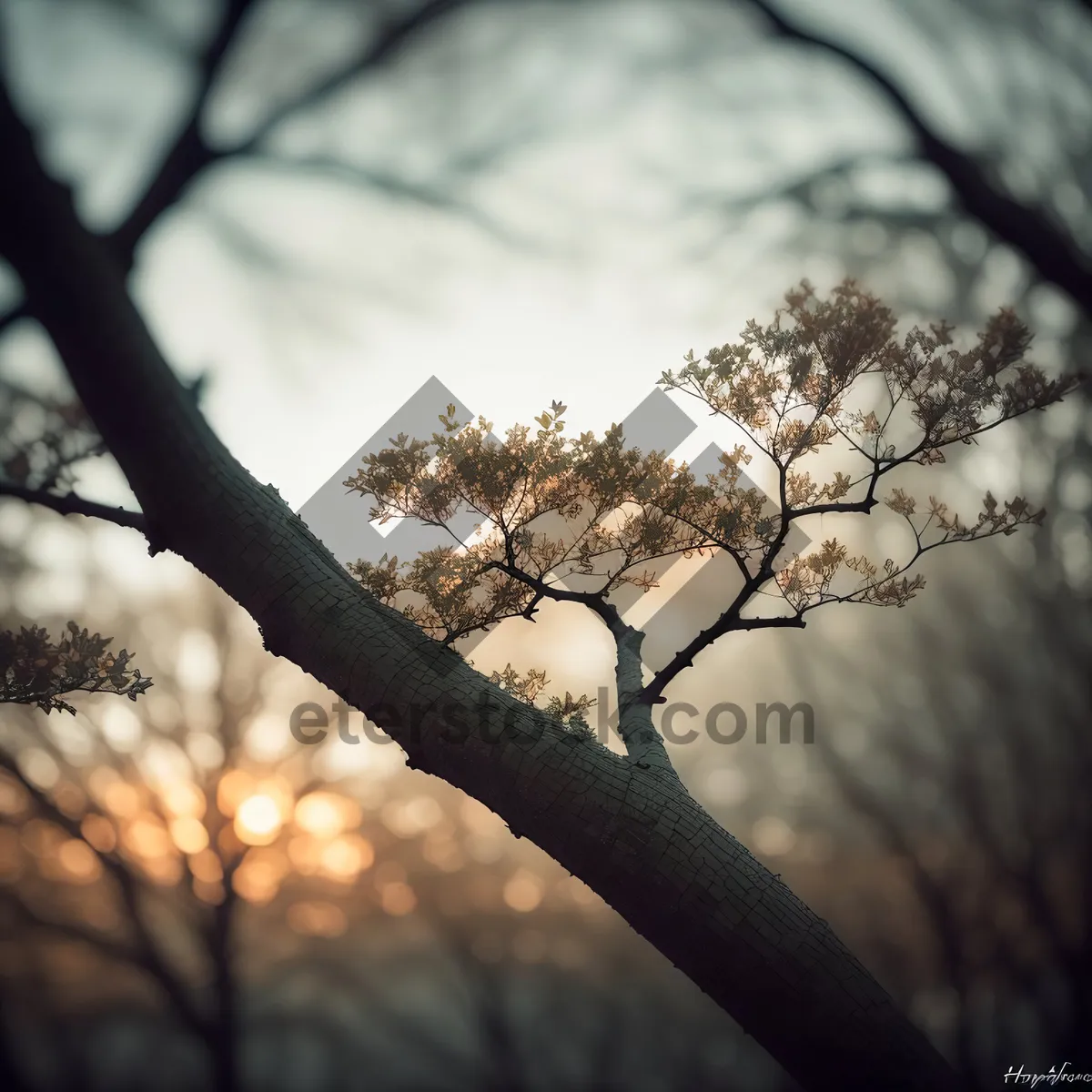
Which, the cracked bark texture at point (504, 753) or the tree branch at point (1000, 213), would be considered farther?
the cracked bark texture at point (504, 753)

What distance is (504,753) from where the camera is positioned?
4.06 ft

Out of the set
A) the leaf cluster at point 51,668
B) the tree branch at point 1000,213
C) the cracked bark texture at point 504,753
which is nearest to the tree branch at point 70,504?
the cracked bark texture at point 504,753

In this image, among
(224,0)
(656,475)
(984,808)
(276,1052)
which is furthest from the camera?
(276,1052)

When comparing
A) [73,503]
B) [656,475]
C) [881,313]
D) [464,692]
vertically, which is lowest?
[464,692]

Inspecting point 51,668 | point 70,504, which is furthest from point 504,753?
point 51,668

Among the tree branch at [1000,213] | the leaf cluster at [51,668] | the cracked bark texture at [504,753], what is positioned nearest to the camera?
the tree branch at [1000,213]

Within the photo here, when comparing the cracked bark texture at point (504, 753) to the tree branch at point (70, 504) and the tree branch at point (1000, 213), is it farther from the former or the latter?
the tree branch at point (1000, 213)

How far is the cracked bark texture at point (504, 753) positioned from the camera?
112 centimetres

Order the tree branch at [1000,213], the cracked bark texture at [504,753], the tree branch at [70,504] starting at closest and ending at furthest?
the tree branch at [1000,213], the cracked bark texture at [504,753], the tree branch at [70,504]

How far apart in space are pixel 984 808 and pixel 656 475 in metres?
2.45

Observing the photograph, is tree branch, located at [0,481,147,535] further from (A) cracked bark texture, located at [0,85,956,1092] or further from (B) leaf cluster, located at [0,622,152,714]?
(B) leaf cluster, located at [0,622,152,714]

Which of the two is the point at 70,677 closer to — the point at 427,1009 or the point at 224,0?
the point at 224,0

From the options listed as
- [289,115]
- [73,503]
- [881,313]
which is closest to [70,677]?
[73,503]

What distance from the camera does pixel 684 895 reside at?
1182 millimetres
